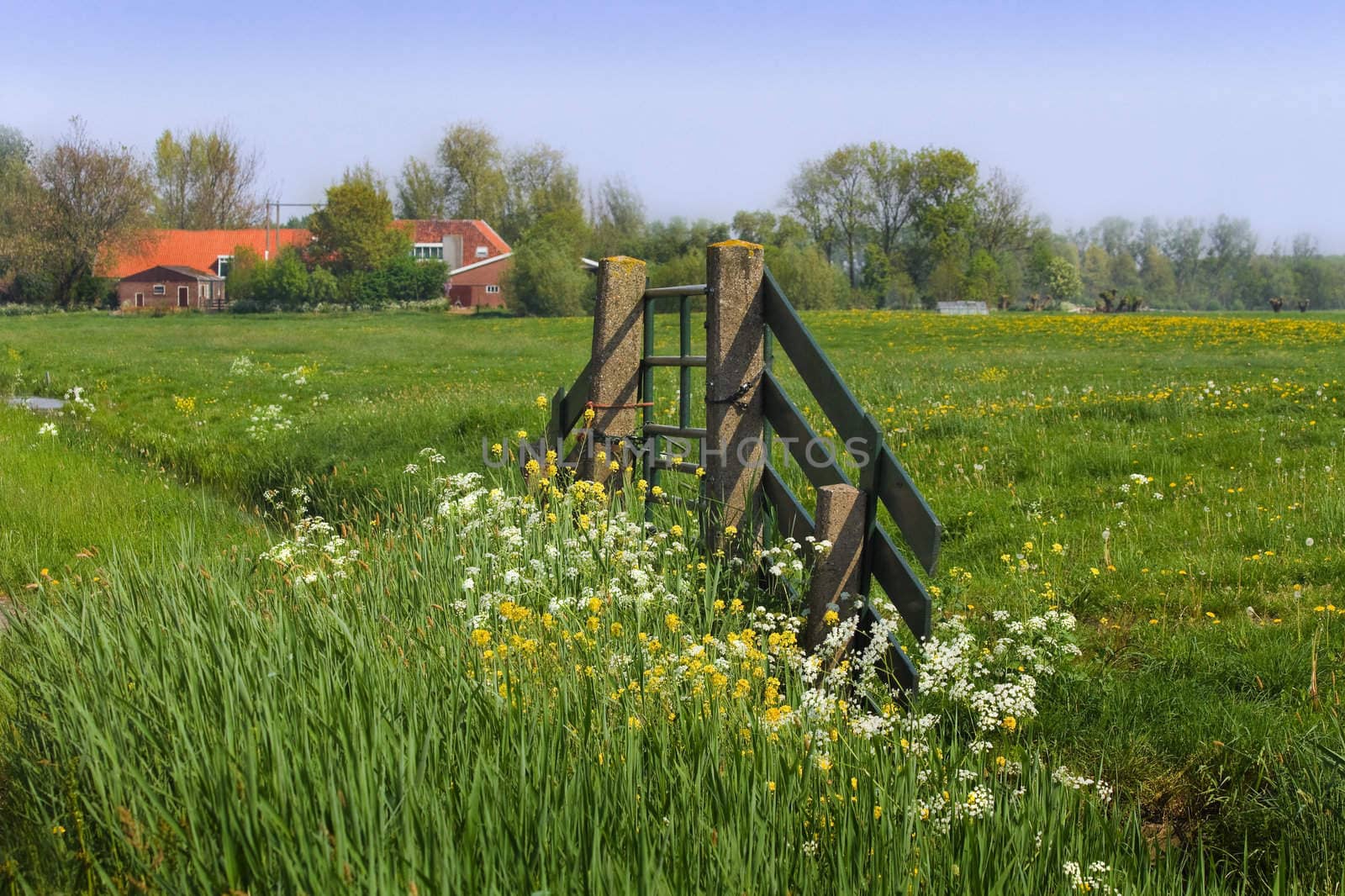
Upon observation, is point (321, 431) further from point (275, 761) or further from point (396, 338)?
point (396, 338)

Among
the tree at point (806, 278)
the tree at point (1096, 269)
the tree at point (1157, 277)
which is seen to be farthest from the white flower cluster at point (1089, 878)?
the tree at point (1096, 269)

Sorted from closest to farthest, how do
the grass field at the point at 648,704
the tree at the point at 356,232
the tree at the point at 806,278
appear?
the grass field at the point at 648,704
the tree at the point at 806,278
the tree at the point at 356,232

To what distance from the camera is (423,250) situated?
→ 97500 millimetres

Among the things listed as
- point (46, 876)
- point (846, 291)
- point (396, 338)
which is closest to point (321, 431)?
point (46, 876)

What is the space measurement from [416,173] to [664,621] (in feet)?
348

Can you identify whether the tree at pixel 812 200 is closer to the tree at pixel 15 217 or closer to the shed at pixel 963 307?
the shed at pixel 963 307

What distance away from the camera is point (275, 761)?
283cm

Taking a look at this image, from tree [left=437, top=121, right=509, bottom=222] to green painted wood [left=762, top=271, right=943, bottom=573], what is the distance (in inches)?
3934

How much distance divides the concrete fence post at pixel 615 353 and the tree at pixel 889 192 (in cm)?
8416

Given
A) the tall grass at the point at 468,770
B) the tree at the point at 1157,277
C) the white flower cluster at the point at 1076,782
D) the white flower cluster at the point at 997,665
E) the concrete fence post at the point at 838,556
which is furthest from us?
the tree at the point at 1157,277

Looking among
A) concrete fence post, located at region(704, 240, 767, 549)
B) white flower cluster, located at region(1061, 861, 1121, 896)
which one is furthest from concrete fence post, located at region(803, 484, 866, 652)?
white flower cluster, located at region(1061, 861, 1121, 896)

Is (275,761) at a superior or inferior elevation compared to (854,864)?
superior

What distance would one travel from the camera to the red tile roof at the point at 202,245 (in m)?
95.9

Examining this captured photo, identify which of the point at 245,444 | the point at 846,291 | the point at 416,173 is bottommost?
the point at 245,444
